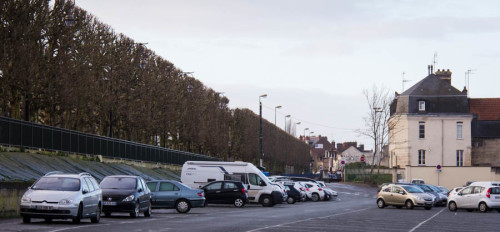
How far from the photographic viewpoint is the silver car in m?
22.7

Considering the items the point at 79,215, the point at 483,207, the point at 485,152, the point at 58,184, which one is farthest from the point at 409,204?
the point at 485,152

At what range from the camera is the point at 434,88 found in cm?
10506

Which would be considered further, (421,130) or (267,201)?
(421,130)

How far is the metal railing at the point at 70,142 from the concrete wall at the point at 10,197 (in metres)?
10.2

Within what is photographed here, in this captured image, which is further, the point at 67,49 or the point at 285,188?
the point at 285,188

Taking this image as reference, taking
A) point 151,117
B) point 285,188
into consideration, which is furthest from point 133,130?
point 285,188

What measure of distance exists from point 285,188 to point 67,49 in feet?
54.0

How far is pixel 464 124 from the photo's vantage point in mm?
101625

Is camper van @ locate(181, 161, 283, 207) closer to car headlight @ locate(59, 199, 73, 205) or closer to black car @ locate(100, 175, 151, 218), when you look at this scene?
black car @ locate(100, 175, 151, 218)

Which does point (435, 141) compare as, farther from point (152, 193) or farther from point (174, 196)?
point (152, 193)

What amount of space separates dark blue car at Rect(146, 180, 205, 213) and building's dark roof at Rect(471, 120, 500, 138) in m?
75.2

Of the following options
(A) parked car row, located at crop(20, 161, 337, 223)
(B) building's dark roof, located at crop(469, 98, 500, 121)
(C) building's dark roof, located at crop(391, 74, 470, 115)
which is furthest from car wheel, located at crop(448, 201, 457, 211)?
(B) building's dark roof, located at crop(469, 98, 500, 121)

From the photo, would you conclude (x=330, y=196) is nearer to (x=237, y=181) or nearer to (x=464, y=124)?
(x=237, y=181)

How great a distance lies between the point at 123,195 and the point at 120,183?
79 cm
